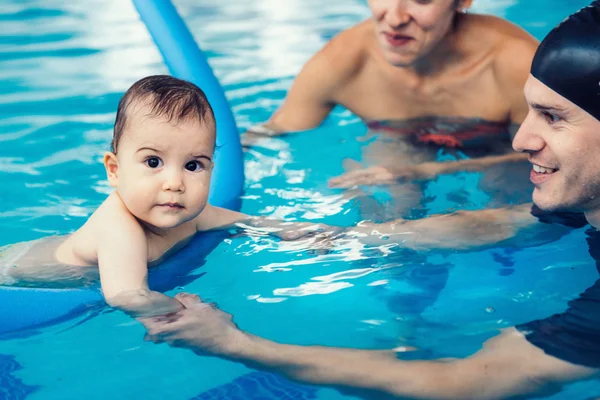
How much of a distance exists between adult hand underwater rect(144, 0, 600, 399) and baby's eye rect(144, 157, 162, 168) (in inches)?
15.3

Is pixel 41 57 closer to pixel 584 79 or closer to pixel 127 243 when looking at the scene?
pixel 127 243

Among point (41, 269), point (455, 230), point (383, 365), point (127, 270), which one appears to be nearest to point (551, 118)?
point (455, 230)

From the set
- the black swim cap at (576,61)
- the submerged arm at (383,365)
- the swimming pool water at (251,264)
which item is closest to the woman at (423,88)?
the swimming pool water at (251,264)

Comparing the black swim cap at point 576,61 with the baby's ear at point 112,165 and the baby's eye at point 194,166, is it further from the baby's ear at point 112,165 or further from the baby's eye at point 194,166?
the baby's ear at point 112,165

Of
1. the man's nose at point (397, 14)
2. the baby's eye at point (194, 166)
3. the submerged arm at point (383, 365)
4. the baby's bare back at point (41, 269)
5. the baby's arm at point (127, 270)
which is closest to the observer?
the submerged arm at point (383, 365)

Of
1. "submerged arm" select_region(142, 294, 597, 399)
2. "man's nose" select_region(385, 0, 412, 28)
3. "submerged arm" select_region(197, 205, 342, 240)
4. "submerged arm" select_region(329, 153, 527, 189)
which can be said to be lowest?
"submerged arm" select_region(142, 294, 597, 399)

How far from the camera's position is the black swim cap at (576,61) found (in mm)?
2326

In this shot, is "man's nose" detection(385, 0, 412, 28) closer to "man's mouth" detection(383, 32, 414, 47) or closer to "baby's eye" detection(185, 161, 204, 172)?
"man's mouth" detection(383, 32, 414, 47)

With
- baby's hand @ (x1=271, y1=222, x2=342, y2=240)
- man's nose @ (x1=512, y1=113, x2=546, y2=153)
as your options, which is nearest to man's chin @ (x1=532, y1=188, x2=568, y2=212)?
man's nose @ (x1=512, y1=113, x2=546, y2=153)

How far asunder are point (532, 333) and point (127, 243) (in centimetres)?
116

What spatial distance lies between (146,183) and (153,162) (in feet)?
0.21

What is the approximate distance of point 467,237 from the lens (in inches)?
114

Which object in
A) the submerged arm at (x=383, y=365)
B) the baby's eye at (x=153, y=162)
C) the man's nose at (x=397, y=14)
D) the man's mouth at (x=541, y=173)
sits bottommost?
the submerged arm at (x=383, y=365)

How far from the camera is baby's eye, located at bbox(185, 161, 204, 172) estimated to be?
7.94ft
